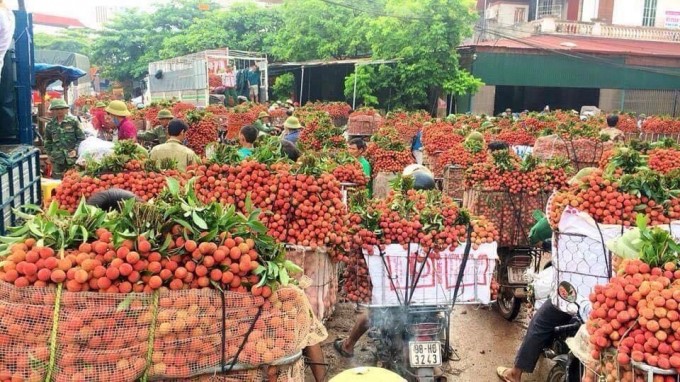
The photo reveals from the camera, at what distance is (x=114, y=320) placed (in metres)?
2.66

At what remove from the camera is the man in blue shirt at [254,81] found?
28.7 meters

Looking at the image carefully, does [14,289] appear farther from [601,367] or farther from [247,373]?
[601,367]

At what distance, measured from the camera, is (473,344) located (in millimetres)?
6391

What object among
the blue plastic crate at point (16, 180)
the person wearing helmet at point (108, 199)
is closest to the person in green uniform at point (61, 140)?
the blue plastic crate at point (16, 180)

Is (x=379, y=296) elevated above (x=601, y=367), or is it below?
below

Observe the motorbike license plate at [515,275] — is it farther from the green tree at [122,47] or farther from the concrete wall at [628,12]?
the green tree at [122,47]

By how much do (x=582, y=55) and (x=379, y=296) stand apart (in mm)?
26792

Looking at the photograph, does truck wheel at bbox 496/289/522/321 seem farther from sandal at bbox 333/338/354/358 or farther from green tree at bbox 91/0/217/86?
green tree at bbox 91/0/217/86

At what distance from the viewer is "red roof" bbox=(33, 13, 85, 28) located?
7350 cm

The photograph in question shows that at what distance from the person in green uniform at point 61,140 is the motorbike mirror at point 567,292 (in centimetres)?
769

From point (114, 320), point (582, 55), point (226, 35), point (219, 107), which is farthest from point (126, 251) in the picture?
point (226, 35)

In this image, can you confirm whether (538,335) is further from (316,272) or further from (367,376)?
(367,376)

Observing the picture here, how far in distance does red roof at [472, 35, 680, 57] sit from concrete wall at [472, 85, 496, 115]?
2094 mm

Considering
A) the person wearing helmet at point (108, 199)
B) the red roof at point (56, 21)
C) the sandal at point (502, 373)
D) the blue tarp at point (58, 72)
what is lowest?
the sandal at point (502, 373)
